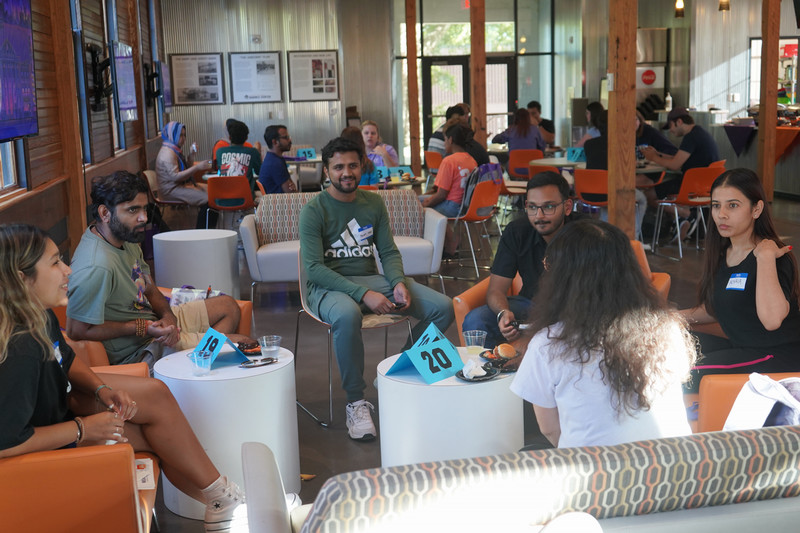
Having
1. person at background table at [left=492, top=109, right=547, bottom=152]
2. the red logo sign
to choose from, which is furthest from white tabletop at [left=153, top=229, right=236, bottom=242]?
the red logo sign

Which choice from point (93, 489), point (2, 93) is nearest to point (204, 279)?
point (2, 93)

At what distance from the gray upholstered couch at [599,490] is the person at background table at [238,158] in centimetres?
799

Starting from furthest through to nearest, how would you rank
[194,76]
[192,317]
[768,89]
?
[194,76] < [768,89] < [192,317]

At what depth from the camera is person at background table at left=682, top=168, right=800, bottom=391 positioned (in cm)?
316

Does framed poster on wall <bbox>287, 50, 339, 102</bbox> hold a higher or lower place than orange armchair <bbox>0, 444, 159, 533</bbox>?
higher

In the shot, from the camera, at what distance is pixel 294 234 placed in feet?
22.3

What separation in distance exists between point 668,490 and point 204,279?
4.63 meters

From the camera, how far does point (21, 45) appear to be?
5.00 meters

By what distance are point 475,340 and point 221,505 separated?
114 cm

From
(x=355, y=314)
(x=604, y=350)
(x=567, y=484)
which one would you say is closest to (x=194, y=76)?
(x=355, y=314)

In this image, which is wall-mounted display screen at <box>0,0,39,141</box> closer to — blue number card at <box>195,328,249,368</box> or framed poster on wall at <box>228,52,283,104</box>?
blue number card at <box>195,328,249,368</box>

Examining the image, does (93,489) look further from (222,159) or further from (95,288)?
(222,159)

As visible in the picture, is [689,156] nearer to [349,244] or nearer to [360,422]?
[349,244]

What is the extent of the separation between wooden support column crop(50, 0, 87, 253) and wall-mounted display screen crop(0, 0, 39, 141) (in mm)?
1106
